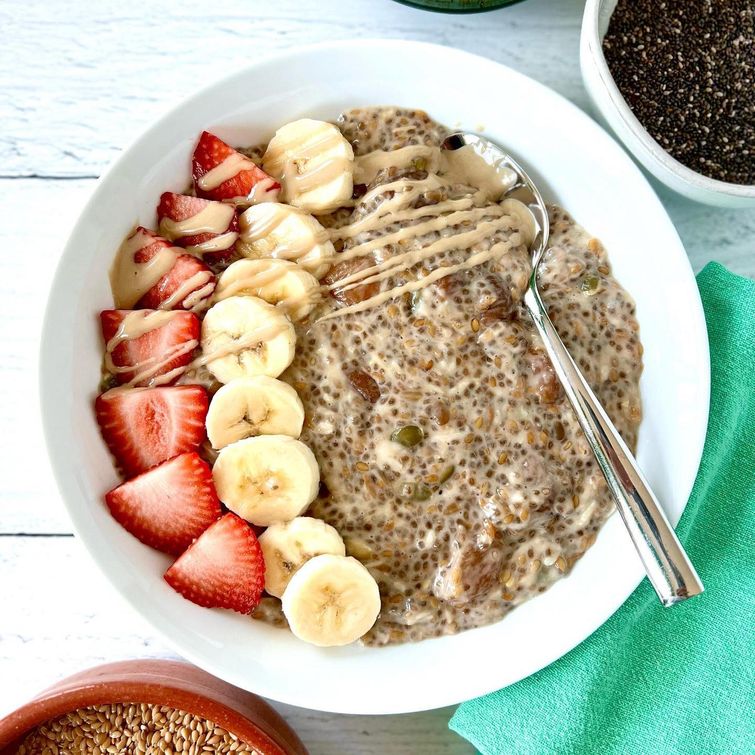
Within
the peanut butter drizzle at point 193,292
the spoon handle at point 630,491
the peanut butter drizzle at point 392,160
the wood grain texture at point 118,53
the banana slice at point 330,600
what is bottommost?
the banana slice at point 330,600

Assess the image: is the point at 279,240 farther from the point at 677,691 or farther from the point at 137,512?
the point at 677,691

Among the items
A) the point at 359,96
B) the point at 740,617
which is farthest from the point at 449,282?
the point at 740,617

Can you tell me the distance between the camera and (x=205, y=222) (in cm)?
161

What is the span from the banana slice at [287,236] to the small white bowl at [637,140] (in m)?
0.61

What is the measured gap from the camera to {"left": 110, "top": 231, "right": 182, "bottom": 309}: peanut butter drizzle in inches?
62.5

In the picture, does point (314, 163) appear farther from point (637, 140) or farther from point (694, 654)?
point (694, 654)

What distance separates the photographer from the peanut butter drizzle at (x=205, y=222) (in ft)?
5.29

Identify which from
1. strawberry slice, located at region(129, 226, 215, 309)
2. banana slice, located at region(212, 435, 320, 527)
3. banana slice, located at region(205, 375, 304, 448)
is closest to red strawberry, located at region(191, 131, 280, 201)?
strawberry slice, located at region(129, 226, 215, 309)

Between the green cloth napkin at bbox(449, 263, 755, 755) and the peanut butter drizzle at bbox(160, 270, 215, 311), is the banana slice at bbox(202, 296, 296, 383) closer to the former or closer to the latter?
the peanut butter drizzle at bbox(160, 270, 215, 311)

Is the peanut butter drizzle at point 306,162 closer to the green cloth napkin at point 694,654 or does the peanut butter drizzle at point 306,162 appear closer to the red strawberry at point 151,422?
the red strawberry at point 151,422

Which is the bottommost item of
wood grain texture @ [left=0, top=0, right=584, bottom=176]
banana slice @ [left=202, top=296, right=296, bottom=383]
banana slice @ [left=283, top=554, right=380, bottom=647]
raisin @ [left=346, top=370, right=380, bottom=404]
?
banana slice @ [left=283, top=554, right=380, bottom=647]

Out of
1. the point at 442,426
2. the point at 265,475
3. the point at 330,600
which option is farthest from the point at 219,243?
the point at 330,600

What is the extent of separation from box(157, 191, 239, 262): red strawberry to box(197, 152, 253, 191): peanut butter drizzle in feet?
0.10

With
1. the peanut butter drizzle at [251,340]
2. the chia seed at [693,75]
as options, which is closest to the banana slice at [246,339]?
the peanut butter drizzle at [251,340]
